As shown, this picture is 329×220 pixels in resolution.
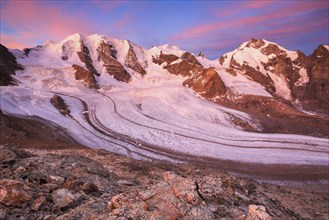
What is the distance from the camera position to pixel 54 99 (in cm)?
4903

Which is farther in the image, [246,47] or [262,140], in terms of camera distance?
[246,47]

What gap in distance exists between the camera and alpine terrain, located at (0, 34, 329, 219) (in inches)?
273

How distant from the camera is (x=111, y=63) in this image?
8538cm

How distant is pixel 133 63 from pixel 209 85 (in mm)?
28814

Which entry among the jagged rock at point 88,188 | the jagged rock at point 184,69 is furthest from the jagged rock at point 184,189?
the jagged rock at point 184,69

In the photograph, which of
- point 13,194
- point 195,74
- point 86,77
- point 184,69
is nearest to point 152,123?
point 86,77

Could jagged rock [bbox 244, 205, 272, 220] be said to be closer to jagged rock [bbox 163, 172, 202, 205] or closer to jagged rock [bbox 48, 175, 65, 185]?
jagged rock [bbox 163, 172, 202, 205]

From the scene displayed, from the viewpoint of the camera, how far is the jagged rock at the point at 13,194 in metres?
7.02

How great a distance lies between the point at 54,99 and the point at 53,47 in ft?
142

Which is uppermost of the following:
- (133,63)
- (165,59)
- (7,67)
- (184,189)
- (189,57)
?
(189,57)

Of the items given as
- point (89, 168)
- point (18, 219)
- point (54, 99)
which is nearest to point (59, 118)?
point (54, 99)

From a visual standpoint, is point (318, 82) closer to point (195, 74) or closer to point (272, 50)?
point (272, 50)

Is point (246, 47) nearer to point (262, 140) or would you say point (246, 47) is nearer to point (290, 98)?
point (290, 98)

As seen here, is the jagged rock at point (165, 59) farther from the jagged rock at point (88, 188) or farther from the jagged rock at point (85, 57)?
the jagged rock at point (88, 188)
